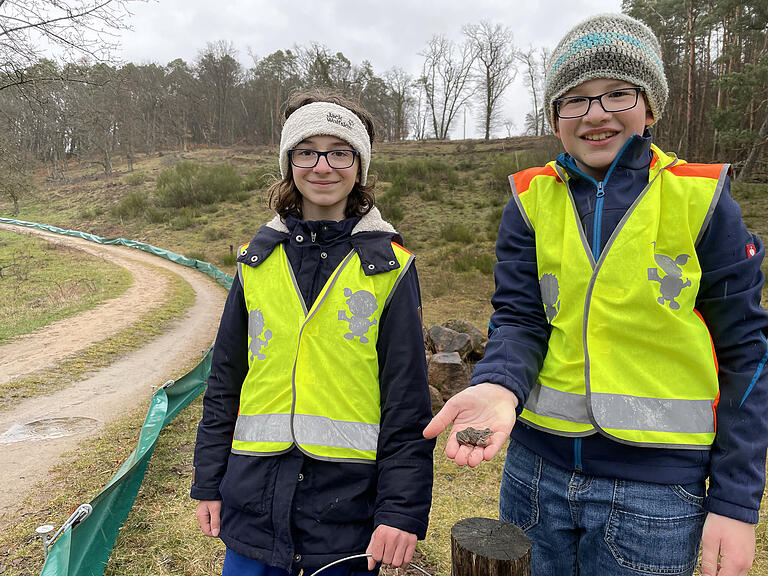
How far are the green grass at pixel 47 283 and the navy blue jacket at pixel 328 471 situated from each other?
865 centimetres

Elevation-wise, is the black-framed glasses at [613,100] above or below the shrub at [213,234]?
above

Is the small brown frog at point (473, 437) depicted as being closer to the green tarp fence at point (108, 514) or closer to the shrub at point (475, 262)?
the green tarp fence at point (108, 514)

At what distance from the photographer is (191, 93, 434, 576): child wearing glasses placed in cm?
156

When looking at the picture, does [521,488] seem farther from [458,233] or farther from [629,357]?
[458,233]

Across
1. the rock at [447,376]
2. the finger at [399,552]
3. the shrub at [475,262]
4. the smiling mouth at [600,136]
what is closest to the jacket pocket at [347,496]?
the finger at [399,552]

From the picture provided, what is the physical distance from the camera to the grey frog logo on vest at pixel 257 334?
1685 millimetres

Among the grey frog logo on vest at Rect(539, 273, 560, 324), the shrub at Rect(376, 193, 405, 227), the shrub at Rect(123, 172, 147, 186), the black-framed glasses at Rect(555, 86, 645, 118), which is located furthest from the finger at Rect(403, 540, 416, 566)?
the shrub at Rect(123, 172, 147, 186)

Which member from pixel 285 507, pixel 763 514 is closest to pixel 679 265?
pixel 285 507

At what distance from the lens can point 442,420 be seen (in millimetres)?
1107

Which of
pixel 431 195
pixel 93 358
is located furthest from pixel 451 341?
pixel 431 195

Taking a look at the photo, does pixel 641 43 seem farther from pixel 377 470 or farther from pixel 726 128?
pixel 726 128

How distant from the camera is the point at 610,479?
4.21ft

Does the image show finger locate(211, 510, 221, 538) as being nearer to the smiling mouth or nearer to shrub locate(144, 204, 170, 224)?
the smiling mouth

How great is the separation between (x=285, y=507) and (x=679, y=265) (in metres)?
A: 1.24
